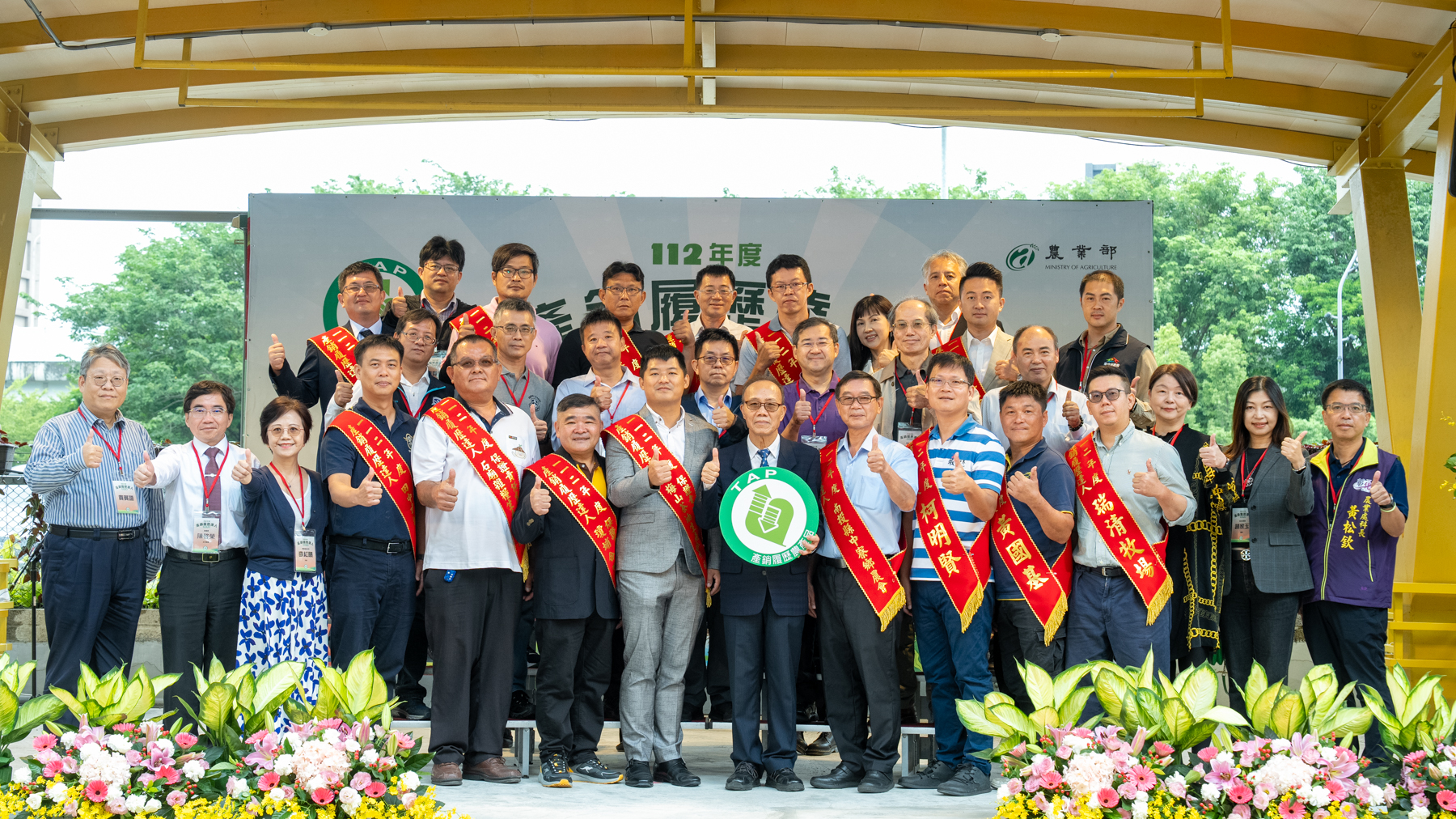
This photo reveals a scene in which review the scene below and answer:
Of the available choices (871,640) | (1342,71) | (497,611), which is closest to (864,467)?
(871,640)

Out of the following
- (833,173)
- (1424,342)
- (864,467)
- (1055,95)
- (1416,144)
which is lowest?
(864,467)

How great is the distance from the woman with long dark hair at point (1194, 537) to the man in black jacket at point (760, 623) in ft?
5.60

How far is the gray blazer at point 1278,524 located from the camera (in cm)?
495

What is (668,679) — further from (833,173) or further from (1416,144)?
(833,173)

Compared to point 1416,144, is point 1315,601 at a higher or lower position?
lower

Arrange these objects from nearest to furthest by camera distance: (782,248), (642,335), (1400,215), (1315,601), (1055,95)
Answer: (1315,601) < (642,335) < (1400,215) < (1055,95) < (782,248)

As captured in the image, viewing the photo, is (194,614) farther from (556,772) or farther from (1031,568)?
(1031,568)

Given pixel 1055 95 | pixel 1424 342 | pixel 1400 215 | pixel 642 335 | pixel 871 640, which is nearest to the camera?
pixel 871 640

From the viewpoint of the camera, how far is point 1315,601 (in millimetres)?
5008

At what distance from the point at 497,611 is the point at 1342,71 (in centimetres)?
520

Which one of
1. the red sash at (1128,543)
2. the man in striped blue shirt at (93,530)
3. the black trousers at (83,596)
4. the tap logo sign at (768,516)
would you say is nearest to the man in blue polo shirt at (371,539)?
the black trousers at (83,596)

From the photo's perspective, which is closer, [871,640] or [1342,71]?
[871,640]

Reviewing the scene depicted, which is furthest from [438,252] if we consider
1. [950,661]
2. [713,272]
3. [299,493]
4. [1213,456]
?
[1213,456]

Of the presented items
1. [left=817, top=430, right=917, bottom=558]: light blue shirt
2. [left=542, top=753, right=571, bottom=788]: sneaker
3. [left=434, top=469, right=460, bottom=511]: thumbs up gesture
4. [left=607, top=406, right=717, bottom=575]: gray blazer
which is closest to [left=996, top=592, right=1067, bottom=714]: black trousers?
[left=817, top=430, right=917, bottom=558]: light blue shirt
